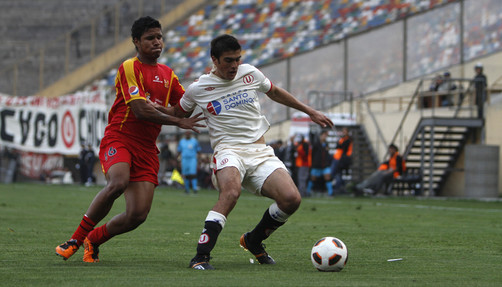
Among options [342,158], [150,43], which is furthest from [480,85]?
[150,43]

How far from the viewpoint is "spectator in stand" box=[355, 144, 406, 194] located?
24.4 metres

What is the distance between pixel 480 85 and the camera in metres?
24.6

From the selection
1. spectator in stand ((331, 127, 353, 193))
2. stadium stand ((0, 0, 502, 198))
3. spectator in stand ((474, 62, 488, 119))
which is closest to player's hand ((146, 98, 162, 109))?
stadium stand ((0, 0, 502, 198))

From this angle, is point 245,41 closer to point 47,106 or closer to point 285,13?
point 285,13

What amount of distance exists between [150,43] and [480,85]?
18330 millimetres

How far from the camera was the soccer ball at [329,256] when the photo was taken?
275 inches

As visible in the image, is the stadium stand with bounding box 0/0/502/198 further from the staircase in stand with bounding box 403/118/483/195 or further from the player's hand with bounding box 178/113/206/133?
the player's hand with bounding box 178/113/206/133

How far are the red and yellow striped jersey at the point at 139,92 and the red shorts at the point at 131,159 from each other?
0.22ft

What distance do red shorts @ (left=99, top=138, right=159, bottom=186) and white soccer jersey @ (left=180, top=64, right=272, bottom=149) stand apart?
61 cm

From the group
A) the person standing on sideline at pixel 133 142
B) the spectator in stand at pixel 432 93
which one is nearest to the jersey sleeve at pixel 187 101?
the person standing on sideline at pixel 133 142

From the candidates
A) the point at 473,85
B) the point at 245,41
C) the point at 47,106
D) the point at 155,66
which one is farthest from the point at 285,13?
the point at 155,66

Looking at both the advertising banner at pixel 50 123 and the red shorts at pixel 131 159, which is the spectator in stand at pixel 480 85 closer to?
the advertising banner at pixel 50 123

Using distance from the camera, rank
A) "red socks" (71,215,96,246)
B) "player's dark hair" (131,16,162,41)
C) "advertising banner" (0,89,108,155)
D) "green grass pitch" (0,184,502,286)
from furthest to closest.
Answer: "advertising banner" (0,89,108,155), "red socks" (71,215,96,246), "player's dark hair" (131,16,162,41), "green grass pitch" (0,184,502,286)

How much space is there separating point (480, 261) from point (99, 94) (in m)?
28.1
